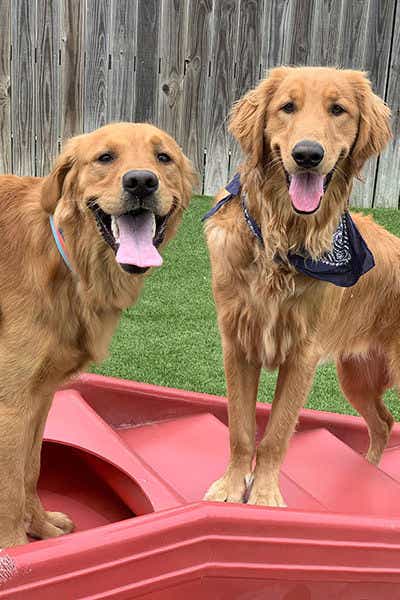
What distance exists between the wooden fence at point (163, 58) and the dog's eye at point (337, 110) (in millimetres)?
3468

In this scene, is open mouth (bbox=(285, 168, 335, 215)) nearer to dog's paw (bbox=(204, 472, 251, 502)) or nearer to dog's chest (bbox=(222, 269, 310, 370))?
dog's chest (bbox=(222, 269, 310, 370))

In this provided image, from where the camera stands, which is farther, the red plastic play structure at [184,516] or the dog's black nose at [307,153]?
the dog's black nose at [307,153]

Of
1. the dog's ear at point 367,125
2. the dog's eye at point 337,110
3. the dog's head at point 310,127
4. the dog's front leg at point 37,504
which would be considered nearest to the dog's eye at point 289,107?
the dog's head at point 310,127

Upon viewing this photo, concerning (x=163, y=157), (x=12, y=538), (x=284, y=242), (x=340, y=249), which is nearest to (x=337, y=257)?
(x=340, y=249)

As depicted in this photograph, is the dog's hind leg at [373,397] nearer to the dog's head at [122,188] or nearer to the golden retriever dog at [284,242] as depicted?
the golden retriever dog at [284,242]

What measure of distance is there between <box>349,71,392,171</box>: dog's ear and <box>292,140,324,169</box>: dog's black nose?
0.27m

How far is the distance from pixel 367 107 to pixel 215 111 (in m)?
3.48

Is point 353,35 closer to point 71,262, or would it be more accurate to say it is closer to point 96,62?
point 96,62

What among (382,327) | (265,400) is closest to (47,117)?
(265,400)

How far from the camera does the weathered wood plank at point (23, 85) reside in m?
5.18

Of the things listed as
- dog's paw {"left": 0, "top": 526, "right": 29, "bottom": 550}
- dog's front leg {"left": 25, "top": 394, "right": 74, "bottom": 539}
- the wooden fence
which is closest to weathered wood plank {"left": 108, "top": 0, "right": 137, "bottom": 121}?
the wooden fence

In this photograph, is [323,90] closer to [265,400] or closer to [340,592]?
[340,592]

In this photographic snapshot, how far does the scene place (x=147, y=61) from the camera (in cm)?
539

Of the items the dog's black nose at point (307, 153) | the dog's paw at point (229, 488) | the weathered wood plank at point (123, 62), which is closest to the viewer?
the dog's black nose at point (307, 153)
